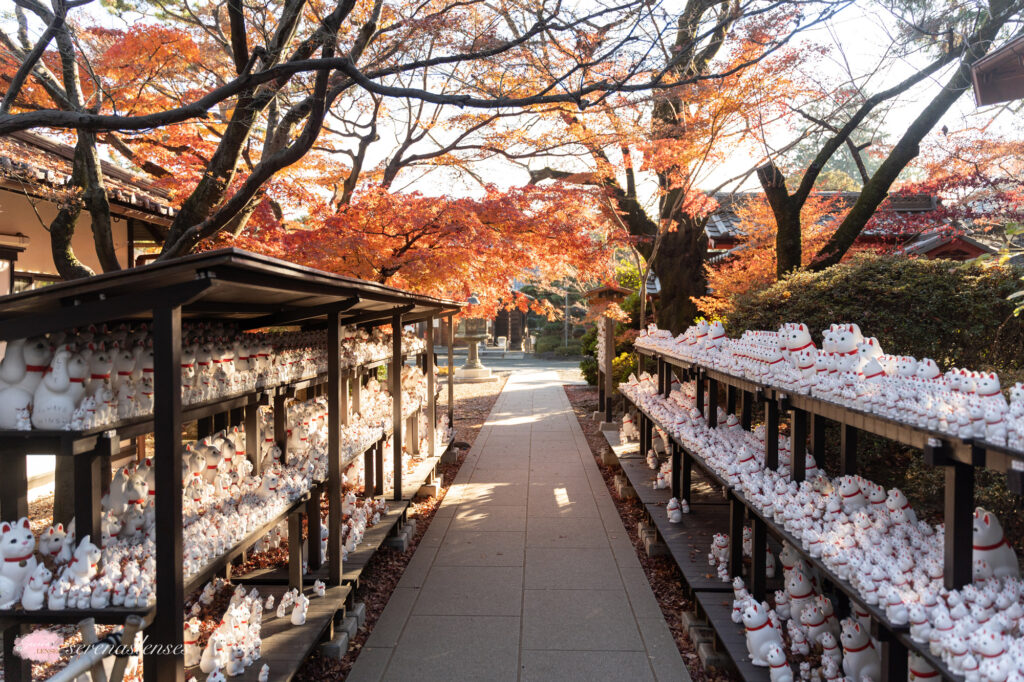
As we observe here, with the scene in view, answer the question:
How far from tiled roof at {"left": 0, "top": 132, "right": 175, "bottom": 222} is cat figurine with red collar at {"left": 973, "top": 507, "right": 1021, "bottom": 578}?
6.72 m

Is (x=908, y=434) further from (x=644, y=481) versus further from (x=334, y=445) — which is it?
(x=644, y=481)

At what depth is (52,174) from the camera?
218 inches

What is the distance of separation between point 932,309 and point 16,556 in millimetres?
6575

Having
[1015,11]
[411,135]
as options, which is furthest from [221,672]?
[1015,11]

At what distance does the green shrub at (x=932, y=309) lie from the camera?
18.2 ft

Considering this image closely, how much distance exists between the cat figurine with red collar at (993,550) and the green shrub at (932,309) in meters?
3.46

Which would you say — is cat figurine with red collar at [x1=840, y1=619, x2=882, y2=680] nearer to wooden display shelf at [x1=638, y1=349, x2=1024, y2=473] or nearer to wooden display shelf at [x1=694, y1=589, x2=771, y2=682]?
wooden display shelf at [x1=694, y1=589, x2=771, y2=682]

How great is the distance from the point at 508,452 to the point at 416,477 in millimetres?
3174

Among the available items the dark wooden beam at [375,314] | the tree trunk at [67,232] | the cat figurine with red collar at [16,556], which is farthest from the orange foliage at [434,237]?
the cat figurine with red collar at [16,556]

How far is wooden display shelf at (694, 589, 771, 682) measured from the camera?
3.38m

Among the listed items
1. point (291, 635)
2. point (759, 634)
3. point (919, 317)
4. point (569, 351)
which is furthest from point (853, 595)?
point (569, 351)

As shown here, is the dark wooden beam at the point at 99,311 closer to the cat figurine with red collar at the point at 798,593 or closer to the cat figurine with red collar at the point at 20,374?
the cat figurine with red collar at the point at 20,374

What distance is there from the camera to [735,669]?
145 inches

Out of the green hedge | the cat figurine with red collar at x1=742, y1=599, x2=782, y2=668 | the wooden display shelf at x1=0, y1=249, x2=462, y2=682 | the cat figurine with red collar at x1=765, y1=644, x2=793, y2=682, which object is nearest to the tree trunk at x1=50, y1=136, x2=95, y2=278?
the wooden display shelf at x1=0, y1=249, x2=462, y2=682
